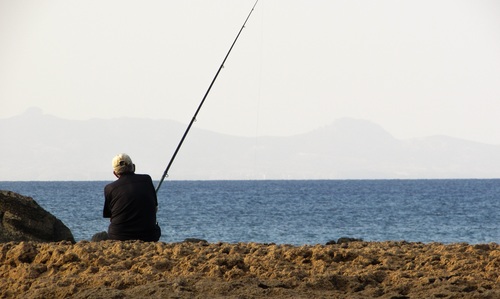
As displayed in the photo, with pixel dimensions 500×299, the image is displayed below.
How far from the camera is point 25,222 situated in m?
12.5

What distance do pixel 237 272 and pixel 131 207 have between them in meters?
2.36

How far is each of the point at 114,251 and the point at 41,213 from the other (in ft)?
16.1

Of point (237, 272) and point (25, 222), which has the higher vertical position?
point (25, 222)

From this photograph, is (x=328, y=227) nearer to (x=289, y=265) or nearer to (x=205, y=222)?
(x=205, y=222)

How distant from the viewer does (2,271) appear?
7.79m

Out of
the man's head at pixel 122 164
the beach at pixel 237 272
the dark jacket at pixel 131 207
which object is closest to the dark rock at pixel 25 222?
the dark jacket at pixel 131 207

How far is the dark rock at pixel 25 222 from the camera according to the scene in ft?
40.3

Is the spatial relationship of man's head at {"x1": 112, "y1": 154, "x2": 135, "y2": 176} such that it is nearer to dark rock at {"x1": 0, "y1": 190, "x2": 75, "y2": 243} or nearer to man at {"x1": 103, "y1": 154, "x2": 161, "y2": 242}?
man at {"x1": 103, "y1": 154, "x2": 161, "y2": 242}

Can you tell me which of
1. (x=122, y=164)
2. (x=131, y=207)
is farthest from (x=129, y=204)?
(x=122, y=164)

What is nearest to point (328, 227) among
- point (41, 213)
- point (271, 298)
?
point (41, 213)

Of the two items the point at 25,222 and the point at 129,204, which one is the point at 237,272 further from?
the point at 25,222

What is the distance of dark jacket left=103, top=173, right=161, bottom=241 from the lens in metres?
9.45

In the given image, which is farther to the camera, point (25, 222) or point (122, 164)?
point (25, 222)

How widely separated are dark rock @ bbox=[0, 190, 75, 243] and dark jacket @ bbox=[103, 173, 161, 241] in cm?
302
